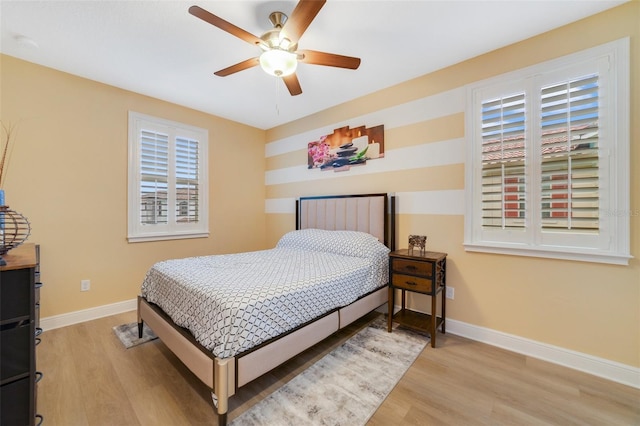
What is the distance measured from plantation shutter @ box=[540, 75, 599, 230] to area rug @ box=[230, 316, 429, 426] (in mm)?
1558

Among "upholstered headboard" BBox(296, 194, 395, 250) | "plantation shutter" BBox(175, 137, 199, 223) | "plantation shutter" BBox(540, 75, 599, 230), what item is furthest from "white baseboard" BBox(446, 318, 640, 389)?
"plantation shutter" BBox(175, 137, 199, 223)

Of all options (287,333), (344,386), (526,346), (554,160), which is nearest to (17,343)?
(287,333)

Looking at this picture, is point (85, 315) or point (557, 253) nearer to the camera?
point (557, 253)

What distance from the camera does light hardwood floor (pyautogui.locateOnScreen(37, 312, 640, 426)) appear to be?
4.85 feet

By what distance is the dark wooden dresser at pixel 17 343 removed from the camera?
44.6 inches

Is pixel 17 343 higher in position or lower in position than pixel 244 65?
lower

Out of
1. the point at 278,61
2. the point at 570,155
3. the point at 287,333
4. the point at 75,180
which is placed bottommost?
the point at 287,333

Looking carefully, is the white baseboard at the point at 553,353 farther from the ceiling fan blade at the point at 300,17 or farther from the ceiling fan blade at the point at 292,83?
the ceiling fan blade at the point at 300,17

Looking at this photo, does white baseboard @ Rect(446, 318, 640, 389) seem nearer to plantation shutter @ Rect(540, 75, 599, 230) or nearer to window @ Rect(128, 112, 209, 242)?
plantation shutter @ Rect(540, 75, 599, 230)

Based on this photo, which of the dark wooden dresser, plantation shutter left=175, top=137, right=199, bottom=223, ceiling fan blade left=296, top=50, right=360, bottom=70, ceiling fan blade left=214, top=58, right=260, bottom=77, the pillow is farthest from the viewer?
plantation shutter left=175, top=137, right=199, bottom=223

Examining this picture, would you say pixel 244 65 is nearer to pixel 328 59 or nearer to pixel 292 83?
pixel 292 83

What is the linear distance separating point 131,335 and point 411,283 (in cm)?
268

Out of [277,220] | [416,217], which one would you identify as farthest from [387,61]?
[277,220]

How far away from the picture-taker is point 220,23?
158 cm
